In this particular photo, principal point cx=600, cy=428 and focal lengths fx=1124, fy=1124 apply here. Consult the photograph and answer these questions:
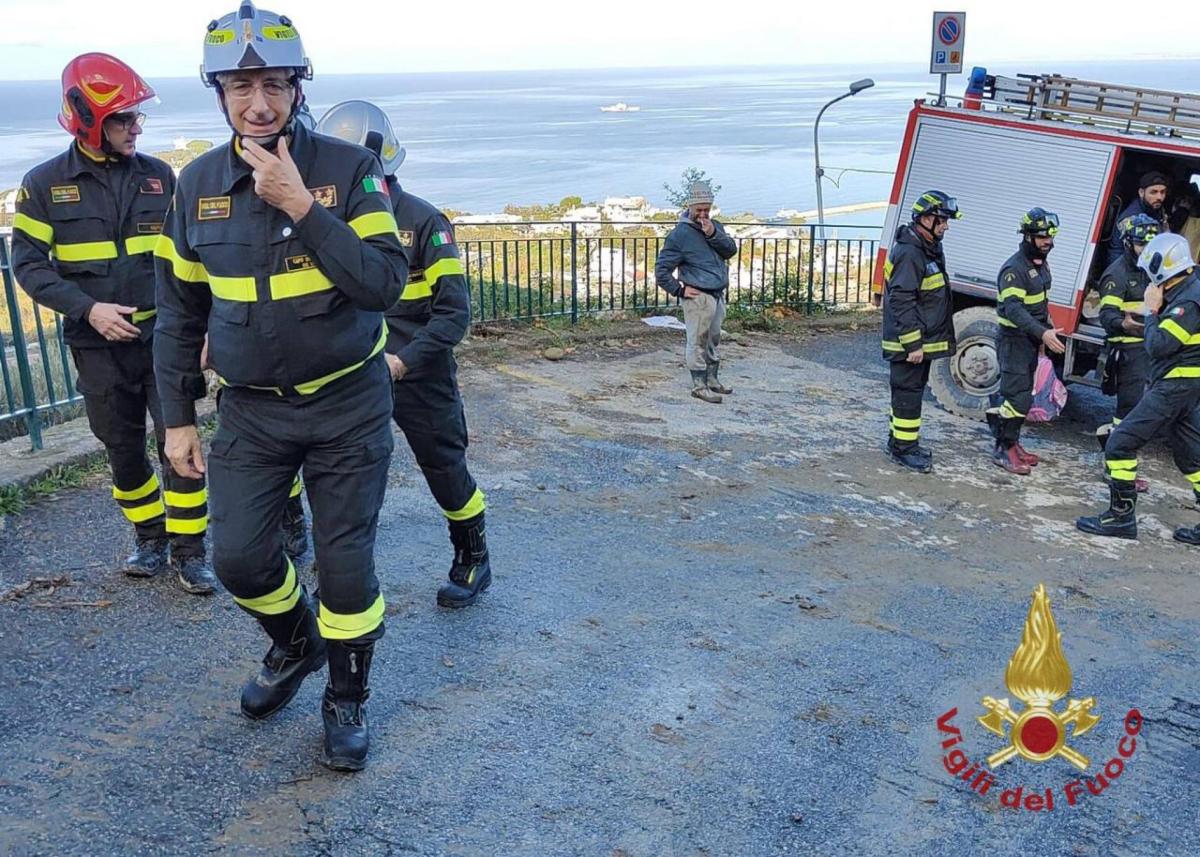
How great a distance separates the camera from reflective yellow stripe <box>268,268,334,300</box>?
2.98 m

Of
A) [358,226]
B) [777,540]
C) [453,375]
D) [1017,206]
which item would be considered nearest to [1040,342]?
[1017,206]

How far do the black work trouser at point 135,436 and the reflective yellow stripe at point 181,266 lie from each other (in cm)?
135

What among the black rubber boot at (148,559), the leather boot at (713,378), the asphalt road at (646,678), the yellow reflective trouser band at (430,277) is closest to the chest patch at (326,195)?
the yellow reflective trouser band at (430,277)

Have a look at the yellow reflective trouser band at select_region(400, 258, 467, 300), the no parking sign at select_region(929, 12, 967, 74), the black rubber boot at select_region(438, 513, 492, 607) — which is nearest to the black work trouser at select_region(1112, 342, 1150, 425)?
the no parking sign at select_region(929, 12, 967, 74)

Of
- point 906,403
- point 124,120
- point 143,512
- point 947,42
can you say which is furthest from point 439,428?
point 947,42

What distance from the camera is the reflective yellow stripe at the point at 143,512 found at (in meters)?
4.80

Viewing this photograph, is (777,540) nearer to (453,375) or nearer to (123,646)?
(453,375)

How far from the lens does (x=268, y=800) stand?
3205 mm

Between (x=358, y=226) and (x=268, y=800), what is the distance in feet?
5.38

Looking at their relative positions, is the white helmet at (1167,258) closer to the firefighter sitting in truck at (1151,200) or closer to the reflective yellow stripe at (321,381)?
the firefighter sitting in truck at (1151,200)

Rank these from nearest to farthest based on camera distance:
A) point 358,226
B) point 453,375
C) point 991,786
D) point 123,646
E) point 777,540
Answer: point 358,226 → point 991,786 → point 123,646 → point 453,375 → point 777,540

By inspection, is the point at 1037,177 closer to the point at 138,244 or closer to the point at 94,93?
the point at 138,244

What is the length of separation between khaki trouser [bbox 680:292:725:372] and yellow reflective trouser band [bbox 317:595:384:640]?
5.34m

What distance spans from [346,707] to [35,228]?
7.88ft
